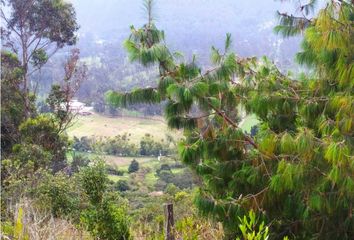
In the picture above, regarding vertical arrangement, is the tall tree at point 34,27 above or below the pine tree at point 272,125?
above

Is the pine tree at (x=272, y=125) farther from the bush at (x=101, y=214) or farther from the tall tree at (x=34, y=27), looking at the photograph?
the tall tree at (x=34, y=27)

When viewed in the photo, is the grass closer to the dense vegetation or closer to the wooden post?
the dense vegetation

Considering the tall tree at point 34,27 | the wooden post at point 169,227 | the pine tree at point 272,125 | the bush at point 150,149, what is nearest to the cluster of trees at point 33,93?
the tall tree at point 34,27

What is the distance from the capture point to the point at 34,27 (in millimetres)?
10031

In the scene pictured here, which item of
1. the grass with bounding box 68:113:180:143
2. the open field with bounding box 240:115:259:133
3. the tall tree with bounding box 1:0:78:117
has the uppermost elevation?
the tall tree with bounding box 1:0:78:117

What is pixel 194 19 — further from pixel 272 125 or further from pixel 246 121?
pixel 272 125

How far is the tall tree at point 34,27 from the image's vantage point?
32.1 feet

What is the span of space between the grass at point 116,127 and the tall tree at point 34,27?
1851 cm

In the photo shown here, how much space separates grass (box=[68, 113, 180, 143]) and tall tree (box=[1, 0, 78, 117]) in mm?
18514

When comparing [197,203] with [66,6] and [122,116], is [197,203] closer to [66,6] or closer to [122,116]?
[66,6]

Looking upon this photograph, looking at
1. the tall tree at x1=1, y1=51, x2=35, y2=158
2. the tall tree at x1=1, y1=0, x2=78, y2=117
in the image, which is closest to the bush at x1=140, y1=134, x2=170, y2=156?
the tall tree at x1=1, y1=0, x2=78, y2=117

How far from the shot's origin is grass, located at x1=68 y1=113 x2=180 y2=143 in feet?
99.1

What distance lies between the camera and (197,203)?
357 centimetres

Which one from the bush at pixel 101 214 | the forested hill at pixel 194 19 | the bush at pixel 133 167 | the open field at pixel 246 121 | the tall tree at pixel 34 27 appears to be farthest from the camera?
the forested hill at pixel 194 19
